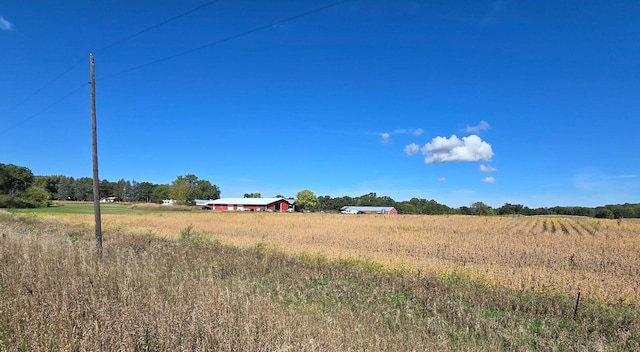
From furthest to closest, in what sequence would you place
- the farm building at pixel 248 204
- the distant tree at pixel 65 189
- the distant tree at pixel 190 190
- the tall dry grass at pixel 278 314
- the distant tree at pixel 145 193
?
the distant tree at pixel 145 193, the distant tree at pixel 65 189, the distant tree at pixel 190 190, the farm building at pixel 248 204, the tall dry grass at pixel 278 314

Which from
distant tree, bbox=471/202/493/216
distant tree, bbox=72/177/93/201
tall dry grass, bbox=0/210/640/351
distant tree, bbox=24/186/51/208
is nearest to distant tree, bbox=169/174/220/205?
distant tree, bbox=72/177/93/201

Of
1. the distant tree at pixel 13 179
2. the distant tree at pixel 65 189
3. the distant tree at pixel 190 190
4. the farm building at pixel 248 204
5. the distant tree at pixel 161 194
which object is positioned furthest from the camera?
the distant tree at pixel 161 194

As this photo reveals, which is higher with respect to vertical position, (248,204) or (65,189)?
(65,189)

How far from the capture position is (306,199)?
506 ft

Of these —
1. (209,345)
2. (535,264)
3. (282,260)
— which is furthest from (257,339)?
(535,264)

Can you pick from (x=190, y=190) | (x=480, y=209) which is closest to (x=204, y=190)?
(x=190, y=190)

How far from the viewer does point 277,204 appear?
395 ft

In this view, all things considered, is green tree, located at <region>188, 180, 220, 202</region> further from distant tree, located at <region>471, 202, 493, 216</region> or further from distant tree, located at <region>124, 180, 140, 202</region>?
distant tree, located at <region>471, 202, 493, 216</region>

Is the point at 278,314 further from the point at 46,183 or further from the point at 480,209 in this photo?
the point at 46,183

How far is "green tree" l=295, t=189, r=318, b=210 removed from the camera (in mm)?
153625

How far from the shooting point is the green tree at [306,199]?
15362 cm

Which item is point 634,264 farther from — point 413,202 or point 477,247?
point 413,202

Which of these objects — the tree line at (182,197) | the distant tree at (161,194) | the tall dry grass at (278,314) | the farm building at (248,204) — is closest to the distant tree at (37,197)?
the tree line at (182,197)

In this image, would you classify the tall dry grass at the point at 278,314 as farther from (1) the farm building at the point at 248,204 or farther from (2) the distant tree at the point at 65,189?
(2) the distant tree at the point at 65,189
